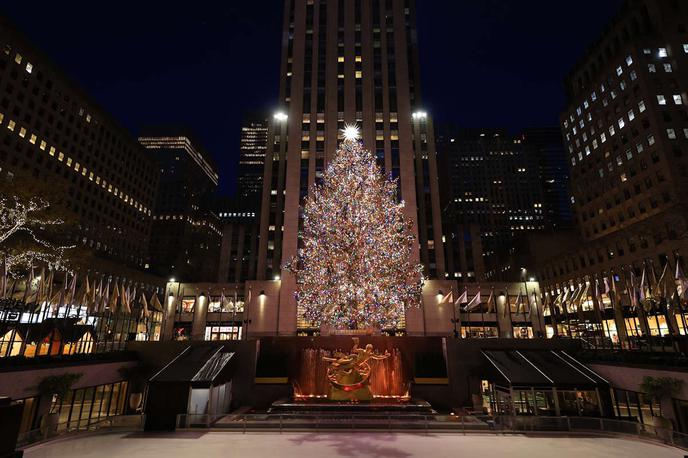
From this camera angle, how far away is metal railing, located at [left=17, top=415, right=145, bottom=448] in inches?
537

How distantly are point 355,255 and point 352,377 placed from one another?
9.01 m

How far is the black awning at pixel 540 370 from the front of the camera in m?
21.2

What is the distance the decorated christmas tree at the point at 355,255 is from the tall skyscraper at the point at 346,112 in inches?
843

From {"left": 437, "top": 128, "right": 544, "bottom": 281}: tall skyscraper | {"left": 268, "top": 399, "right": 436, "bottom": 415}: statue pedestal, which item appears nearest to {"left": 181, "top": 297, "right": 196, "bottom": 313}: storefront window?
{"left": 268, "top": 399, "right": 436, "bottom": 415}: statue pedestal

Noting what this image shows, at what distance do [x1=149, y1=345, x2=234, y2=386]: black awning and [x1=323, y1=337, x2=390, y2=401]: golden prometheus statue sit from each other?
6779mm

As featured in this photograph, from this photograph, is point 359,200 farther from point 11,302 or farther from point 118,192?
point 118,192

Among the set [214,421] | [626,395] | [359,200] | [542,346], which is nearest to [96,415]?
[214,421]

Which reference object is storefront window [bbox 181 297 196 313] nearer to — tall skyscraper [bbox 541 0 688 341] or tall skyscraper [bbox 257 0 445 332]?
tall skyscraper [bbox 257 0 445 332]

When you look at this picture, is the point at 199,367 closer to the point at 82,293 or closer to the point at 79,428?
the point at 79,428

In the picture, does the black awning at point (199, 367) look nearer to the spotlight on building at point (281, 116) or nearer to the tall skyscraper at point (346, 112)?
the tall skyscraper at point (346, 112)

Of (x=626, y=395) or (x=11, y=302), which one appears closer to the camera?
(x=626, y=395)

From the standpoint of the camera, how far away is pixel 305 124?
5616 cm

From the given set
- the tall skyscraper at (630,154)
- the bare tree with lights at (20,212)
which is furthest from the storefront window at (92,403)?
the tall skyscraper at (630,154)

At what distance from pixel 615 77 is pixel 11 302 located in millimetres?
91737
